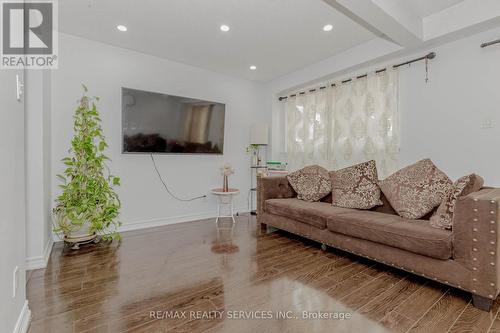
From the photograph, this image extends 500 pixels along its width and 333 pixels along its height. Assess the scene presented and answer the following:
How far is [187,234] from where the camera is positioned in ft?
10.7

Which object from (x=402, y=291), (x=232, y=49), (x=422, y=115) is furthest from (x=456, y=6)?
(x=402, y=291)

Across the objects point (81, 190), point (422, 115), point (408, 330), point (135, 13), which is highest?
point (135, 13)

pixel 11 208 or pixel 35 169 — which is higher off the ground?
pixel 35 169

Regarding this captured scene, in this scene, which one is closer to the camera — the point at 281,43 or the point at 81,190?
the point at 81,190

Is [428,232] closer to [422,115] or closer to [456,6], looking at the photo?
[422,115]

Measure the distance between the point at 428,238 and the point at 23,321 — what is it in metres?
2.61

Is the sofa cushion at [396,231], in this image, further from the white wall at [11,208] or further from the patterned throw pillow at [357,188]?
the white wall at [11,208]

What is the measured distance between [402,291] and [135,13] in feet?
11.4

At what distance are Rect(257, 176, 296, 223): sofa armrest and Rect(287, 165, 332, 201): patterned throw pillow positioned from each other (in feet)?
0.39

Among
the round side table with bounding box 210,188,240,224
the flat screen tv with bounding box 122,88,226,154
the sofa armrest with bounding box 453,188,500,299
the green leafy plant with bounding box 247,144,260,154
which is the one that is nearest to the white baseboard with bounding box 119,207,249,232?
the round side table with bounding box 210,188,240,224

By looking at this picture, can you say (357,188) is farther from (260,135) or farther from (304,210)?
(260,135)

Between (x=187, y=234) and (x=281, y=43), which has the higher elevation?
(x=281, y=43)

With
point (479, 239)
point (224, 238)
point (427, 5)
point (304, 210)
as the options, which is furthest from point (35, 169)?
point (427, 5)

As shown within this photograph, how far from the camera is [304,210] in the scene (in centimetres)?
283
